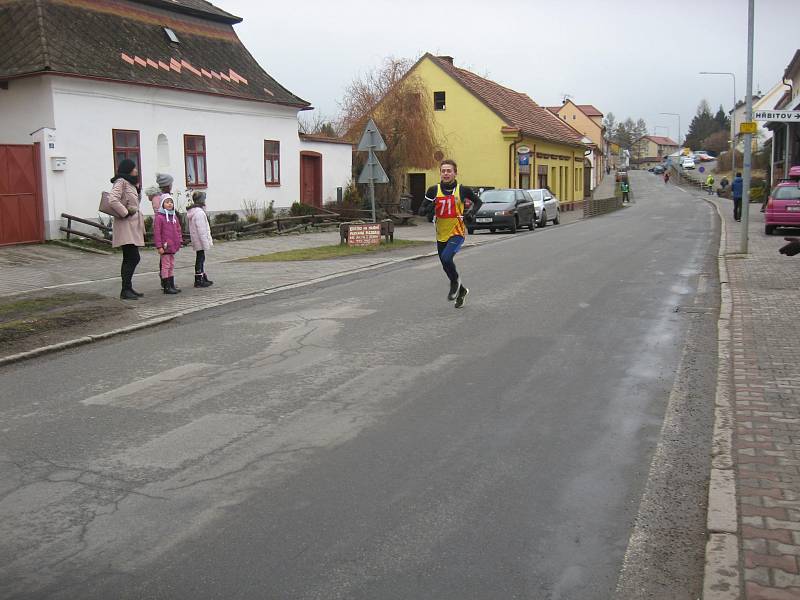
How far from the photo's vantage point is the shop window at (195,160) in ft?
79.2

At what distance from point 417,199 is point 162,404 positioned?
35.5m

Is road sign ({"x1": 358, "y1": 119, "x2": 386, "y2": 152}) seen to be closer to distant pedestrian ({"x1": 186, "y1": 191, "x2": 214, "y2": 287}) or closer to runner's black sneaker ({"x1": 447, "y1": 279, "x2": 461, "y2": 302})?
distant pedestrian ({"x1": 186, "y1": 191, "x2": 214, "y2": 287})

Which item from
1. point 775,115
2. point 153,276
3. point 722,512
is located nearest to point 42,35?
point 153,276

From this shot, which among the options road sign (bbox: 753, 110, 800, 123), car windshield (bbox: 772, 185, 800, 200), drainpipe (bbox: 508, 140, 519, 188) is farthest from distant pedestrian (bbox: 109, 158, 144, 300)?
drainpipe (bbox: 508, 140, 519, 188)

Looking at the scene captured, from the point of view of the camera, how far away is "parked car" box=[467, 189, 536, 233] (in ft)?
92.4

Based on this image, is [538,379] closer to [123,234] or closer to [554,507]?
[554,507]

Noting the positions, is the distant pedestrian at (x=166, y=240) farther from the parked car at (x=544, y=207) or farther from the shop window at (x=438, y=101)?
the shop window at (x=438, y=101)

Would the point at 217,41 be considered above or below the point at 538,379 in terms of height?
above

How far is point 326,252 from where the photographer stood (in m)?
19.1

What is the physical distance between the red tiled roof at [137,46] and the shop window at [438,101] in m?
15.6

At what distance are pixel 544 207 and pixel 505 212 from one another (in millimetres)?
5149

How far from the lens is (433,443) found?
5.39m

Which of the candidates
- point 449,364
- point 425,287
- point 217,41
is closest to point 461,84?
point 217,41

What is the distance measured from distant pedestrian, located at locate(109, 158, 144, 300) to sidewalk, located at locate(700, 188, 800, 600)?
7.98 meters
